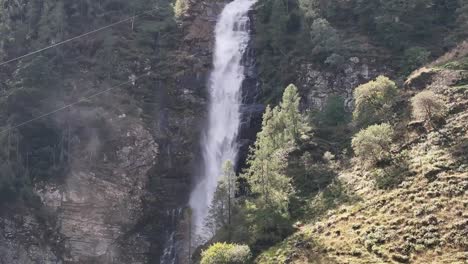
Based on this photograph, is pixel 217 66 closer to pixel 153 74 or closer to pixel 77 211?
pixel 153 74

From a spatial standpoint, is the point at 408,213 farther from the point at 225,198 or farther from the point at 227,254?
the point at 225,198

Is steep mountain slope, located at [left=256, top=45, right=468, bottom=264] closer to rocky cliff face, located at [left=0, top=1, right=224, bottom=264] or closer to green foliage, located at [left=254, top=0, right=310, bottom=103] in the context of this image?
green foliage, located at [left=254, top=0, right=310, bottom=103]

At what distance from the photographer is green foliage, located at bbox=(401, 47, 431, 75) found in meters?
68.2

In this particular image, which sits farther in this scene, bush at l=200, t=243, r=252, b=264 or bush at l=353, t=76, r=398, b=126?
bush at l=353, t=76, r=398, b=126

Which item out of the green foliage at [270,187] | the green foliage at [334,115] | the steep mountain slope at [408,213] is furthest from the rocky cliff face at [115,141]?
the steep mountain slope at [408,213]

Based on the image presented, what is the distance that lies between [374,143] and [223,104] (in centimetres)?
3139

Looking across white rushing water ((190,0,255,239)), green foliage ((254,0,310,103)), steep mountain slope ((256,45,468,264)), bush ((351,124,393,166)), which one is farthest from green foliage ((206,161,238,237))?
green foliage ((254,0,310,103))

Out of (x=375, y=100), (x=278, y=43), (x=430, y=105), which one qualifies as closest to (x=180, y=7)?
(x=278, y=43)

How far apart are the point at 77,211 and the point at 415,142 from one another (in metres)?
39.7

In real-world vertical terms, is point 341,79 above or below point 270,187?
above

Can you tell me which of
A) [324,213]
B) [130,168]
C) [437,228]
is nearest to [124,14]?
[130,168]

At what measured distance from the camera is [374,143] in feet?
162

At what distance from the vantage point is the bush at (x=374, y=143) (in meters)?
49.4

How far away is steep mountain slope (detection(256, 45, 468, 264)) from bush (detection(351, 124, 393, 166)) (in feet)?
5.16
